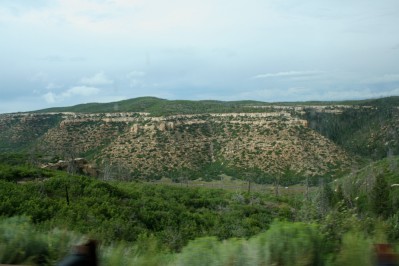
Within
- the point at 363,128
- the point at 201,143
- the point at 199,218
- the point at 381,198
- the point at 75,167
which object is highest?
the point at 363,128

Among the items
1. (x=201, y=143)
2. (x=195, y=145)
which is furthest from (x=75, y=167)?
(x=201, y=143)

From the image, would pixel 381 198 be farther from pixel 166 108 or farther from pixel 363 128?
pixel 166 108

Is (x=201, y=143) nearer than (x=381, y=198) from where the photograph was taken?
No

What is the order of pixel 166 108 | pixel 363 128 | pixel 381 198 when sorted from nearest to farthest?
pixel 381 198 → pixel 363 128 → pixel 166 108

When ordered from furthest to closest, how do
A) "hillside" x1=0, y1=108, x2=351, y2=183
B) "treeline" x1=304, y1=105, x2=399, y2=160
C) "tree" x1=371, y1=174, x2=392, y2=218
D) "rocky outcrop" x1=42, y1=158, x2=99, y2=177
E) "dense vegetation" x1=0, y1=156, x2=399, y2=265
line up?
"treeline" x1=304, y1=105, x2=399, y2=160
"hillside" x1=0, y1=108, x2=351, y2=183
"rocky outcrop" x1=42, y1=158, x2=99, y2=177
"tree" x1=371, y1=174, x2=392, y2=218
"dense vegetation" x1=0, y1=156, x2=399, y2=265

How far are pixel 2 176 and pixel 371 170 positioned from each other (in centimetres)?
5559

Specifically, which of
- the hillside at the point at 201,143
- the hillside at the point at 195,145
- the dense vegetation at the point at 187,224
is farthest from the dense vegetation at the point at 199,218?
the hillside at the point at 195,145

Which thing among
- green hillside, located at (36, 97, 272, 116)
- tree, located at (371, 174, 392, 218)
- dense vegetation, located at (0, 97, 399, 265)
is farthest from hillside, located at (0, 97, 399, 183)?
tree, located at (371, 174, 392, 218)

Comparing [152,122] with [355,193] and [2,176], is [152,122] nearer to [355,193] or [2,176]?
[355,193]

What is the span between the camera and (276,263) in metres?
5.21

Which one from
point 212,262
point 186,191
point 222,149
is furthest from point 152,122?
point 212,262

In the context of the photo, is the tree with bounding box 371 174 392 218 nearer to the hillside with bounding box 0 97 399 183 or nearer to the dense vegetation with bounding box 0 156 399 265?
the dense vegetation with bounding box 0 156 399 265

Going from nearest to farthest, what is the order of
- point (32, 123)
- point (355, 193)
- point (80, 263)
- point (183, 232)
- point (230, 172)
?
point (80, 263), point (183, 232), point (355, 193), point (230, 172), point (32, 123)

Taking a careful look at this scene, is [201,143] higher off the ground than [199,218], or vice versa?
[201,143]
